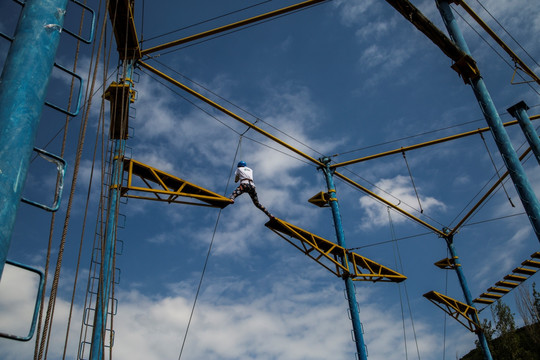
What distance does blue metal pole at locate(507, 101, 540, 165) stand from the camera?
11.0 m

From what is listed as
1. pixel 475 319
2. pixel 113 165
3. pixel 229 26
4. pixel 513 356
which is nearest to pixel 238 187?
pixel 113 165

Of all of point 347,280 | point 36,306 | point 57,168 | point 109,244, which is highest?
point 347,280

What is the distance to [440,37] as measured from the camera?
11.3 metres

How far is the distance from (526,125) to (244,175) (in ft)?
25.6

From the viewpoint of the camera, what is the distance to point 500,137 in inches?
382

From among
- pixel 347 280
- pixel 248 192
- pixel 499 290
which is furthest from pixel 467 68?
pixel 499 290

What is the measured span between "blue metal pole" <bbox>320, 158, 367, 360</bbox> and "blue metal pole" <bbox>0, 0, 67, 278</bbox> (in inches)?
507

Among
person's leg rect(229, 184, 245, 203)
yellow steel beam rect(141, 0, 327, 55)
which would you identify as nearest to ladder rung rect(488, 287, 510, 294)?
person's leg rect(229, 184, 245, 203)

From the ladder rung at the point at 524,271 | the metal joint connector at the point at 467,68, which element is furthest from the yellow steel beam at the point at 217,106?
the ladder rung at the point at 524,271

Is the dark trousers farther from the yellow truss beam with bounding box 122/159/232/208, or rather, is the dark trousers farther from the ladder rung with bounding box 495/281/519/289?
the ladder rung with bounding box 495/281/519/289

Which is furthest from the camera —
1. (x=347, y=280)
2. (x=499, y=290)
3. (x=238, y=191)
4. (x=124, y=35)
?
(x=499, y=290)

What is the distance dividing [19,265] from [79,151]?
294cm

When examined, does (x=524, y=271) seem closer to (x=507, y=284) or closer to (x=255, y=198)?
(x=507, y=284)

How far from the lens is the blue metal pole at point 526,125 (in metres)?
11.0
